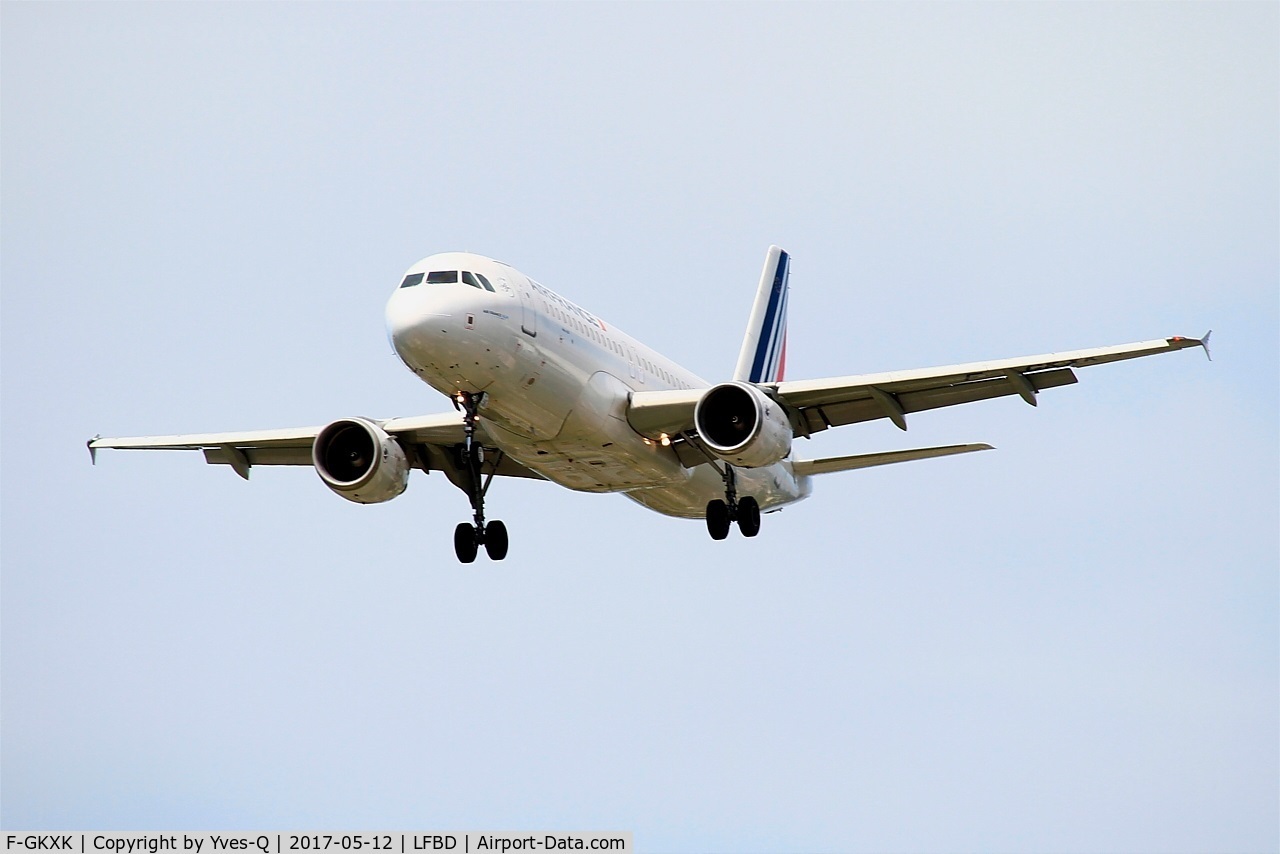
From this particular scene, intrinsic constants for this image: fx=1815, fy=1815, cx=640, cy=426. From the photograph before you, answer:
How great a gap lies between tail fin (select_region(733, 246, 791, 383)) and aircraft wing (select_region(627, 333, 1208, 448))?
821 centimetres

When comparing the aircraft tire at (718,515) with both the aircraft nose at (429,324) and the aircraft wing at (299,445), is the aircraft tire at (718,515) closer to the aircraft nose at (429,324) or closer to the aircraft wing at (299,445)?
→ the aircraft wing at (299,445)

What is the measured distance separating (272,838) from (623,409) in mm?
9992

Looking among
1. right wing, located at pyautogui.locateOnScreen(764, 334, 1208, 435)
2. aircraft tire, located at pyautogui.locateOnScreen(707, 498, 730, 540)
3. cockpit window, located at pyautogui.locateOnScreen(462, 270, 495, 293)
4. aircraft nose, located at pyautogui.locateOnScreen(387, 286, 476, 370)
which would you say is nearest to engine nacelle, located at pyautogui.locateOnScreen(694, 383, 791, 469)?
right wing, located at pyautogui.locateOnScreen(764, 334, 1208, 435)

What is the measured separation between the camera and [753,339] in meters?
44.3

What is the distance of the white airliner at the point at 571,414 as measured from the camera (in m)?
30.1

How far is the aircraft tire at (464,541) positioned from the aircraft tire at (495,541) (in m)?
0.27

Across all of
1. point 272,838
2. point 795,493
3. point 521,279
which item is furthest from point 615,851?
point 795,493

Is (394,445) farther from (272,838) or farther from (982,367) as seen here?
(982,367)

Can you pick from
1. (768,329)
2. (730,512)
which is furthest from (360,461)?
(768,329)

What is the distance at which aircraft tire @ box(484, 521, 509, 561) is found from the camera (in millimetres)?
36188

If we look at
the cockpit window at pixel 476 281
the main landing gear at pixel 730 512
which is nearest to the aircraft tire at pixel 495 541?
the main landing gear at pixel 730 512

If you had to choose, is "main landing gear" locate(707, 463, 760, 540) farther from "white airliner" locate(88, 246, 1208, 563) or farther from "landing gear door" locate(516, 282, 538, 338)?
"landing gear door" locate(516, 282, 538, 338)

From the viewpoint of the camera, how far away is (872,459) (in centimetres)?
3678

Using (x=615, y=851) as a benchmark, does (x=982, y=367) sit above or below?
above
